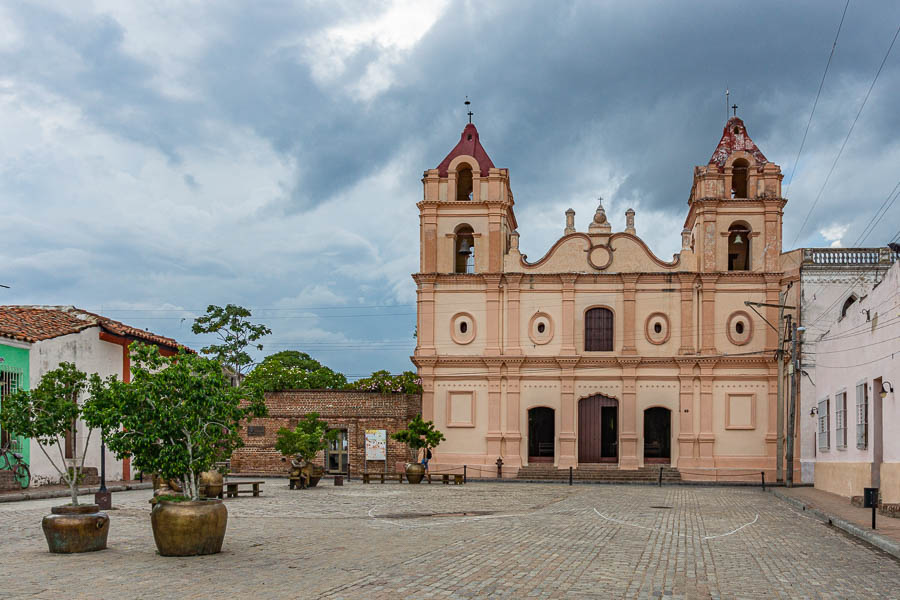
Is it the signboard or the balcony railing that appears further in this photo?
the signboard

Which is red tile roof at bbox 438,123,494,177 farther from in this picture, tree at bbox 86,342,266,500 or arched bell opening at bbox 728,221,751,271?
tree at bbox 86,342,266,500

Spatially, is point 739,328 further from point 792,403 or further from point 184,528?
point 184,528

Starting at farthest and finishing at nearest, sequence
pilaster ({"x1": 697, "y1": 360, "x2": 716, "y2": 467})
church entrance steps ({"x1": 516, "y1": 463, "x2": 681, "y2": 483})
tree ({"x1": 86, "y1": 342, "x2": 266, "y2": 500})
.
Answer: pilaster ({"x1": 697, "y1": 360, "x2": 716, "y2": 467})
church entrance steps ({"x1": 516, "y1": 463, "x2": 681, "y2": 483})
tree ({"x1": 86, "y1": 342, "x2": 266, "y2": 500})

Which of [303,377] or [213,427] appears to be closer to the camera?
[213,427]

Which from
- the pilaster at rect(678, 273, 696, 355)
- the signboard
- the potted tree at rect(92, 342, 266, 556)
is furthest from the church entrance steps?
the potted tree at rect(92, 342, 266, 556)

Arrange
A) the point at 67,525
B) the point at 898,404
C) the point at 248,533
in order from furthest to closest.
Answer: the point at 898,404
the point at 248,533
the point at 67,525

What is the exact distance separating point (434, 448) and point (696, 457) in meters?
10.5

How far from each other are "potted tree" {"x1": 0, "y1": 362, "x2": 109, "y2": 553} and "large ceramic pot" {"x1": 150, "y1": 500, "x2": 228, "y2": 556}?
1096 mm

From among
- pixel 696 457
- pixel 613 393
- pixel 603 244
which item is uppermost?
pixel 603 244

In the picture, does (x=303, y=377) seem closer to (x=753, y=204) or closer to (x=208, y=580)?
(x=753, y=204)

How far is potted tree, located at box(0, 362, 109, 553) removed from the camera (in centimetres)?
1198

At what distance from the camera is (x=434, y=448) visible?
38.0m

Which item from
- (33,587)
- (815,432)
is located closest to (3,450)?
(33,587)

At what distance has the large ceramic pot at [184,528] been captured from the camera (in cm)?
1155
